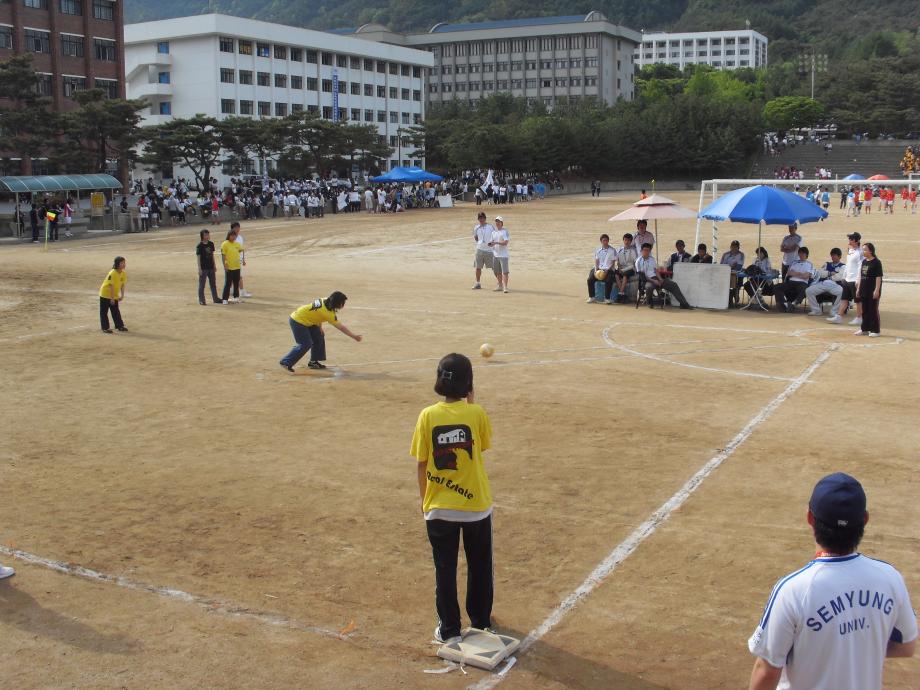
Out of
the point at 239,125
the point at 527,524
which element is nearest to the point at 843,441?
the point at 527,524

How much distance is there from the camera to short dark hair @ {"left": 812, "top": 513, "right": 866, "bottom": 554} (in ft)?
11.5

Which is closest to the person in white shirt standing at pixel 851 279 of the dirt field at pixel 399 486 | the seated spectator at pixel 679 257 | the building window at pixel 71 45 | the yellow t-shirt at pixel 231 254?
the dirt field at pixel 399 486

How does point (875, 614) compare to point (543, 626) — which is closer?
point (875, 614)

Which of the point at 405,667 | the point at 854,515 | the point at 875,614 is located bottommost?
the point at 405,667

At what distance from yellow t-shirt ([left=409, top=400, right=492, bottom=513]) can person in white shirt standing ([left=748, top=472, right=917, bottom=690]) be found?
2.63m

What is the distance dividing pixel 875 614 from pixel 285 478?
6818mm

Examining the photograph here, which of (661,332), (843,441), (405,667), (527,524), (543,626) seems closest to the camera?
(405,667)

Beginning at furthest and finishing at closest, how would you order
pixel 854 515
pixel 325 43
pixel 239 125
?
1. pixel 325 43
2. pixel 239 125
3. pixel 854 515

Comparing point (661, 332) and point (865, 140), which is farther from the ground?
point (865, 140)

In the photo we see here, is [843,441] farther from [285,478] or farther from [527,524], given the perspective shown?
[285,478]

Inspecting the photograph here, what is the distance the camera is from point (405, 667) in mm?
5906

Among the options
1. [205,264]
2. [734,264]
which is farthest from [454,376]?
[734,264]

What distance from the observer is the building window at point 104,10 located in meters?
67.3

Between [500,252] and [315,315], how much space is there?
961 cm
